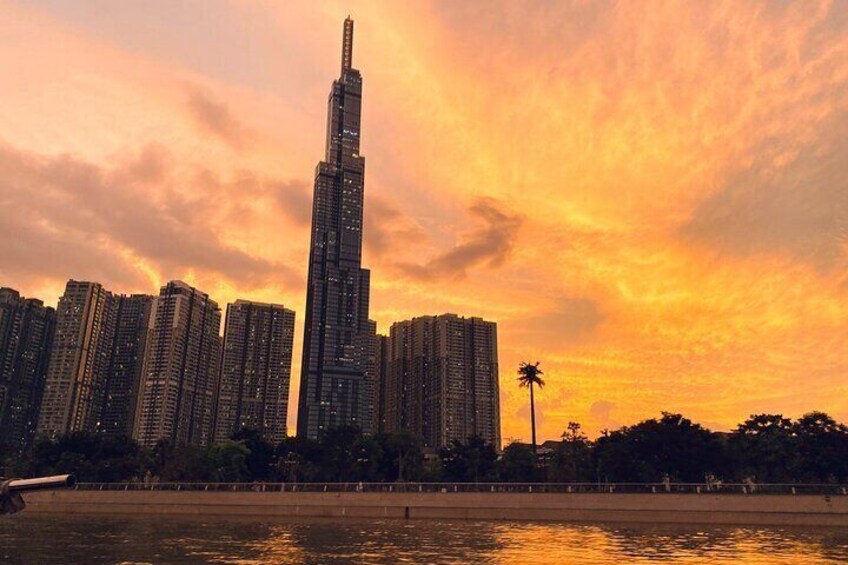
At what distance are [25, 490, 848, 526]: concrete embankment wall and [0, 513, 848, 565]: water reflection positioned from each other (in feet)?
21.5

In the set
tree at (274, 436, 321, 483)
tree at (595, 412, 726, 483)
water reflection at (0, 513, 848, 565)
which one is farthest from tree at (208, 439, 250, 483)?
tree at (595, 412, 726, 483)

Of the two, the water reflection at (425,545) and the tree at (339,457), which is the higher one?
the tree at (339,457)

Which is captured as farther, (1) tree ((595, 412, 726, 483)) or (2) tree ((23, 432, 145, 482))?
(2) tree ((23, 432, 145, 482))

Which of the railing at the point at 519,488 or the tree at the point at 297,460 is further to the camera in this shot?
the tree at the point at 297,460

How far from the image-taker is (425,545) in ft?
141

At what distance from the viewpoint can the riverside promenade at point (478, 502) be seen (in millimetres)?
66438

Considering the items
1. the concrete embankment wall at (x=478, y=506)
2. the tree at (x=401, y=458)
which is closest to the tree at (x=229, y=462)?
the tree at (x=401, y=458)

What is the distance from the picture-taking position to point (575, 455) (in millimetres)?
122500

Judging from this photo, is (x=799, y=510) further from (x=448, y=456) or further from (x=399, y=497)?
(x=448, y=456)

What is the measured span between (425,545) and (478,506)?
1479 inches

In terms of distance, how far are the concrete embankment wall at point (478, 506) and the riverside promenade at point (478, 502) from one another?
0.35ft

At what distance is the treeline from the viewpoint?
100 m

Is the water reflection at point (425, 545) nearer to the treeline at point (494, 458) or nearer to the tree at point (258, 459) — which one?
the treeline at point (494, 458)

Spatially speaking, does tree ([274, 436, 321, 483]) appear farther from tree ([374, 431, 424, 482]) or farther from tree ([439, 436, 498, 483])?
tree ([439, 436, 498, 483])
